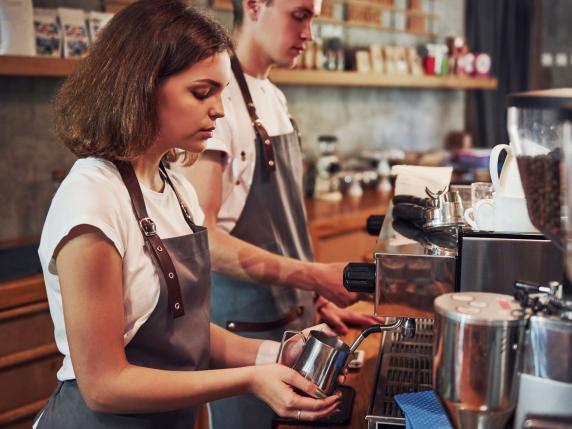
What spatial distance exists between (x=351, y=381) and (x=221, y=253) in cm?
47

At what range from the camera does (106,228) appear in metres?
1.24

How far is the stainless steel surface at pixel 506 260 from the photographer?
1.15 m

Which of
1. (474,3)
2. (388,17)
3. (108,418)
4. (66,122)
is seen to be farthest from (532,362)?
(474,3)

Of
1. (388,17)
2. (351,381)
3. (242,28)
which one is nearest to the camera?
(351,381)

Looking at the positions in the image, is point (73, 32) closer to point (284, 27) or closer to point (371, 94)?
point (284, 27)

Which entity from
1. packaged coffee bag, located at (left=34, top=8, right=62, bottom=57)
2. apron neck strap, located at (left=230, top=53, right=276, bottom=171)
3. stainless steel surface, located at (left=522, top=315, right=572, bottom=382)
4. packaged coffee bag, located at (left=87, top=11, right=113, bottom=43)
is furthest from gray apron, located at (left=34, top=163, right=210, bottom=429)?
packaged coffee bag, located at (left=87, top=11, right=113, bottom=43)

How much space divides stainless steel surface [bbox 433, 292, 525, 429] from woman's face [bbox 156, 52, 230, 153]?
0.62 meters

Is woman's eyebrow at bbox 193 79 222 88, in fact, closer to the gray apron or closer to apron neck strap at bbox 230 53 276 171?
the gray apron

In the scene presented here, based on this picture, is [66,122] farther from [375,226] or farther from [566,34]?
[566,34]

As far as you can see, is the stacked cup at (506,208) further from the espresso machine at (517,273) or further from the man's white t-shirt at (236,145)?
the man's white t-shirt at (236,145)

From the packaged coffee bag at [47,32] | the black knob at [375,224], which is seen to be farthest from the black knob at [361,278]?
the packaged coffee bag at [47,32]

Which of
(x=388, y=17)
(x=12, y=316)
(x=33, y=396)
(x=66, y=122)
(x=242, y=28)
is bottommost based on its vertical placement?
(x=33, y=396)

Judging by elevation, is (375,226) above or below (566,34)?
below

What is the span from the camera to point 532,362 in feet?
3.09
